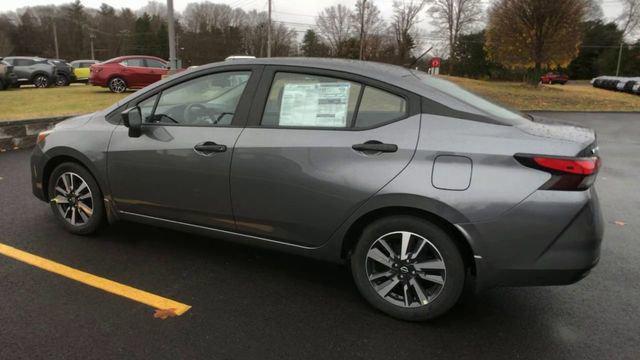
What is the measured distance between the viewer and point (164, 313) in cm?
306

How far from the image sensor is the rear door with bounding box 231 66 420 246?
2.96m

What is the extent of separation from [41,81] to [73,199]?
2222 cm

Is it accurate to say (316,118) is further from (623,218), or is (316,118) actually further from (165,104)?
(623,218)

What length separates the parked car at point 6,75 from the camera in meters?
20.0

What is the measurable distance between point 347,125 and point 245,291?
1358 mm

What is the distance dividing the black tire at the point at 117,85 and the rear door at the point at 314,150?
1743cm

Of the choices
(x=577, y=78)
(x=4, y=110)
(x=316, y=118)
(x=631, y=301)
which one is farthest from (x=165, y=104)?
(x=577, y=78)

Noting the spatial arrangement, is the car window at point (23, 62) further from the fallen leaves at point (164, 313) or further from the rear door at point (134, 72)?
the fallen leaves at point (164, 313)

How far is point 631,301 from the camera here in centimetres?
339

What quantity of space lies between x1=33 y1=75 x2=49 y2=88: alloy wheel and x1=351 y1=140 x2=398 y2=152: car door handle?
24336 millimetres

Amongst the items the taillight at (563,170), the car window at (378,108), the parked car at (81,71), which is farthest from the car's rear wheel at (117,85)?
the taillight at (563,170)

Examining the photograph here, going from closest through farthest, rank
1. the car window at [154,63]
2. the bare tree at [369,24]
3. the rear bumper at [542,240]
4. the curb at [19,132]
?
the rear bumper at [542,240] < the curb at [19,132] < the car window at [154,63] < the bare tree at [369,24]

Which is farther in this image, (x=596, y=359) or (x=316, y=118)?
(x=316, y=118)

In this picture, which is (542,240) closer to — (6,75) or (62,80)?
(6,75)
